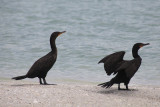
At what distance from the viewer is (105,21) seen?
19.3m

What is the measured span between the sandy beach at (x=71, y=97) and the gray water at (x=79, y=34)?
119 inches

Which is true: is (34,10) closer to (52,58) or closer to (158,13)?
(158,13)

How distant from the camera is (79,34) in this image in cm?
1741

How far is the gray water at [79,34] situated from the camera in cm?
1315

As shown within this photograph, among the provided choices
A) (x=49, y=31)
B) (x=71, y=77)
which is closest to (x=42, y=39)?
(x=49, y=31)

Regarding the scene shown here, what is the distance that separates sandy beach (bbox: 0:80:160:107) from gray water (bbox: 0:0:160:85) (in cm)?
303

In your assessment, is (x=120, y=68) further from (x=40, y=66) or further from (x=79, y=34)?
(x=79, y=34)

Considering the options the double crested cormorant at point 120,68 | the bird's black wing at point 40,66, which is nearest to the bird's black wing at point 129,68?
the double crested cormorant at point 120,68

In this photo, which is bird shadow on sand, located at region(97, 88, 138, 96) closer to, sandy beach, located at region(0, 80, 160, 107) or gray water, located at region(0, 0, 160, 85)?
sandy beach, located at region(0, 80, 160, 107)

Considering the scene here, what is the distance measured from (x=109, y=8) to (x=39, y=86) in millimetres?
13219

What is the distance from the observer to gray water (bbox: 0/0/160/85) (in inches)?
518

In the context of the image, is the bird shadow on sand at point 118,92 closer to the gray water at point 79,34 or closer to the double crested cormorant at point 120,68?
the double crested cormorant at point 120,68

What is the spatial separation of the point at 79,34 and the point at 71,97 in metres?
9.54

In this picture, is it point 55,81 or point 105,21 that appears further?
point 105,21
